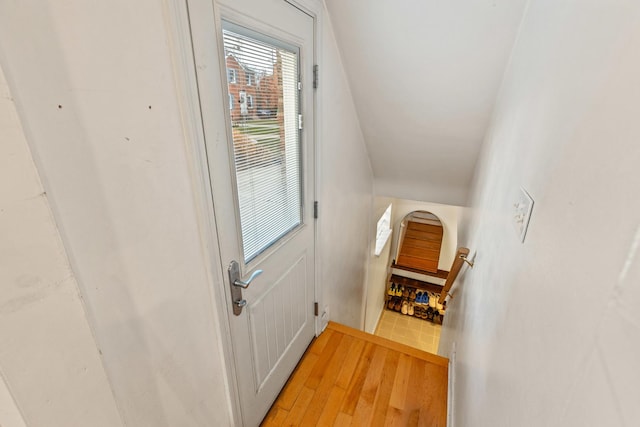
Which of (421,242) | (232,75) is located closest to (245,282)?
(232,75)

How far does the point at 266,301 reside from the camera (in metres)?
1.49

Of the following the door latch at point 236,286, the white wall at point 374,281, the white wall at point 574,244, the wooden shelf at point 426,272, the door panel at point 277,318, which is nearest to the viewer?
the white wall at point 574,244

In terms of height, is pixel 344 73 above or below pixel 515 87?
above

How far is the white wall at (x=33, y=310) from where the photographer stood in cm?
51

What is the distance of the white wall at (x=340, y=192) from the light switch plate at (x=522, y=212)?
40.9 inches

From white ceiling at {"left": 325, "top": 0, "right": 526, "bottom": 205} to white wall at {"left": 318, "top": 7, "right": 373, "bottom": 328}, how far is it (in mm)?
133

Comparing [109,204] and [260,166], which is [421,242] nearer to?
[260,166]

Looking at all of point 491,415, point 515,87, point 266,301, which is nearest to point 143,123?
point 266,301

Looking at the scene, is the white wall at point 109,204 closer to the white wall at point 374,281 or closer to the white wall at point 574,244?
the white wall at point 574,244

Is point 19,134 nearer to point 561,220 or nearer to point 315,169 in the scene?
point 561,220

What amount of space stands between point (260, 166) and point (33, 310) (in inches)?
33.6

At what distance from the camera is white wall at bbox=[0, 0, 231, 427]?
0.56 meters

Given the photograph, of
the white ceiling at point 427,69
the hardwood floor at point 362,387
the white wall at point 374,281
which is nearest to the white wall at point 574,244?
the white ceiling at point 427,69

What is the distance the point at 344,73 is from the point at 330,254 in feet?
4.09
